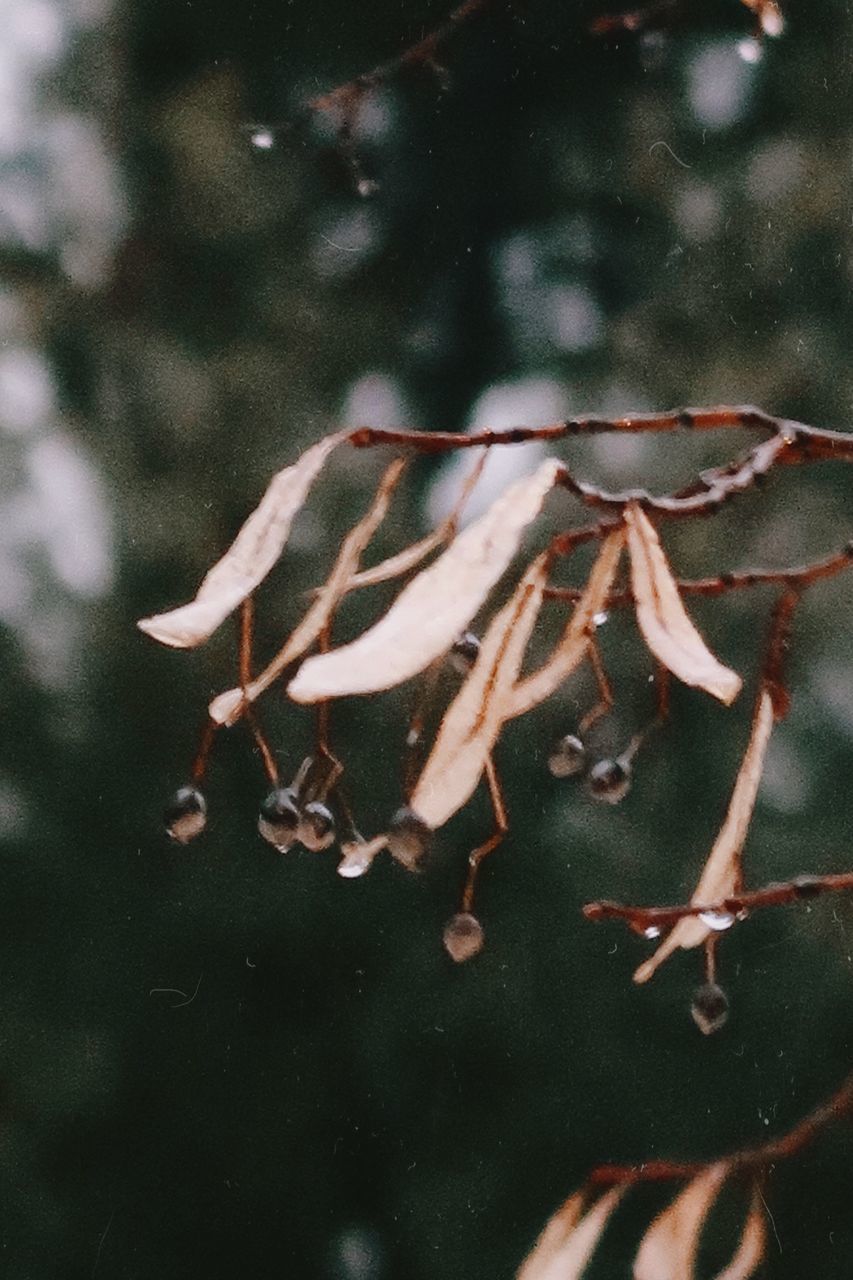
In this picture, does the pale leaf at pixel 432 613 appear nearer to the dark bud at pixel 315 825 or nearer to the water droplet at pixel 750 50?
the dark bud at pixel 315 825

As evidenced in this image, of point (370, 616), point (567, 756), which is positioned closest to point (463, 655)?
point (567, 756)

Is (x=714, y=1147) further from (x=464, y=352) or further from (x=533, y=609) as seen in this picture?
(x=533, y=609)

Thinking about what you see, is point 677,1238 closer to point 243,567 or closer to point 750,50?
point 243,567

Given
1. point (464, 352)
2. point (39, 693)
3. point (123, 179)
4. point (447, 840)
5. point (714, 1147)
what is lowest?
point (714, 1147)

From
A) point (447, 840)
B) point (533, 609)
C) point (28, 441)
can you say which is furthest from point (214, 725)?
point (28, 441)

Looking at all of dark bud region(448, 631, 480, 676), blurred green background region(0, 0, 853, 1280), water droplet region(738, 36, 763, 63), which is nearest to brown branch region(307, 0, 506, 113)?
blurred green background region(0, 0, 853, 1280)

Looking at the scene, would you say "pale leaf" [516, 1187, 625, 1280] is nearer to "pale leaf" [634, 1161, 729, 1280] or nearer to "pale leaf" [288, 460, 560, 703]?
"pale leaf" [634, 1161, 729, 1280]
